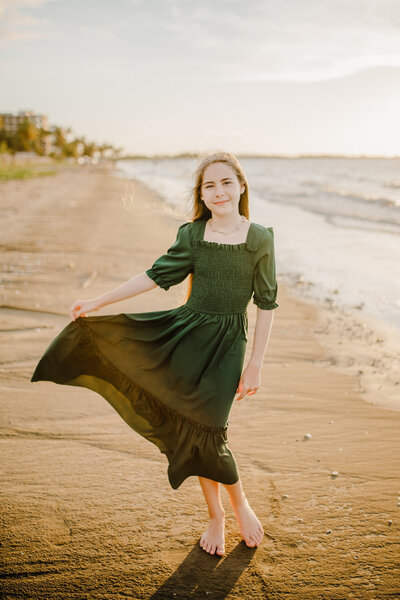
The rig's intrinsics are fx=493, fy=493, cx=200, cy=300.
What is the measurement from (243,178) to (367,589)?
75.0 inches

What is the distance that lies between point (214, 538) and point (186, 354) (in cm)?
90

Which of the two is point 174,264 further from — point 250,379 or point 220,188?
point 250,379

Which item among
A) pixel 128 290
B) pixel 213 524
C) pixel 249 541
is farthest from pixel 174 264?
A: pixel 249 541

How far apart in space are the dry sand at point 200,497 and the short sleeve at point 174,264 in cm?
120

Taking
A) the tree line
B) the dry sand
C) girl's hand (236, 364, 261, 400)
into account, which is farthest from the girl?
the tree line

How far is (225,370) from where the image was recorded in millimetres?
2145

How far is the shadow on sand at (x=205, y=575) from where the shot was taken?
207cm

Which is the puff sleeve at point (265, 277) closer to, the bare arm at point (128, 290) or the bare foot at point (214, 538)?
the bare arm at point (128, 290)

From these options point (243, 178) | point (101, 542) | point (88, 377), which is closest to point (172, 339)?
point (88, 377)

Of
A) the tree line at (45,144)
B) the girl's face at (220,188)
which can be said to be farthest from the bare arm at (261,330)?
the tree line at (45,144)

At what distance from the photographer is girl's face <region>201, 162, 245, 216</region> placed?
2264 mm

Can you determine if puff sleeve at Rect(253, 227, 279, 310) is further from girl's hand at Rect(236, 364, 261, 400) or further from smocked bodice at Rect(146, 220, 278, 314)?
girl's hand at Rect(236, 364, 261, 400)

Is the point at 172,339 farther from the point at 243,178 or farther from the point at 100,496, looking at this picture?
the point at 100,496

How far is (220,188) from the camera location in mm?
2258
